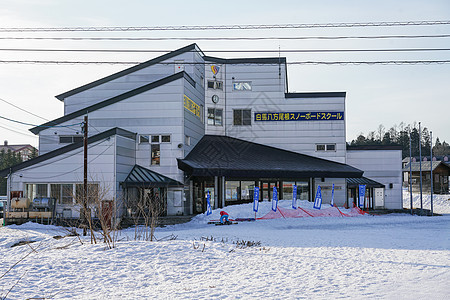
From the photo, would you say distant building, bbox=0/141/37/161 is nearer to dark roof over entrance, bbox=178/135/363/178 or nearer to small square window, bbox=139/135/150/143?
dark roof over entrance, bbox=178/135/363/178

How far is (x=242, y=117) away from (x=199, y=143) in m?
5.21

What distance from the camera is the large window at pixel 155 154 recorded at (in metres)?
33.5

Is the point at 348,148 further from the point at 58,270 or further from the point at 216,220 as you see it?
the point at 58,270

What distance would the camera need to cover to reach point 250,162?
36094 millimetres

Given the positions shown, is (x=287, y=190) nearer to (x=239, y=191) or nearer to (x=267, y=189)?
(x=267, y=189)

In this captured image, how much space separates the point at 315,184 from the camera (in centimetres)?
3962

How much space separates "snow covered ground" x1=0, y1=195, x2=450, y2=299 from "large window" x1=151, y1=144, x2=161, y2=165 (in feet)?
55.6

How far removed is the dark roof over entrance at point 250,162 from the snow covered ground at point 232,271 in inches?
624

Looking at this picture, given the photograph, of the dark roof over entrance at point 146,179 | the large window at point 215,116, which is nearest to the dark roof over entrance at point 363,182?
the large window at point 215,116

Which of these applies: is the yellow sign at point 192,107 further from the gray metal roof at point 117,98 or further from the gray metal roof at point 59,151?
the gray metal roof at point 59,151

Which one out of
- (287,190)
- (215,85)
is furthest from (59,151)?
(287,190)

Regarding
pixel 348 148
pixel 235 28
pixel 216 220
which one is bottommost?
pixel 216 220

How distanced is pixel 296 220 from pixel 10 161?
67.2 metres

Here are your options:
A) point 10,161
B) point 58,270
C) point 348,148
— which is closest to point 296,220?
point 348,148
